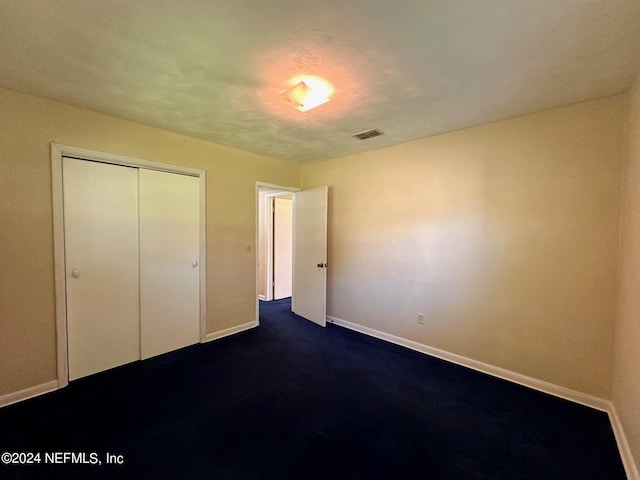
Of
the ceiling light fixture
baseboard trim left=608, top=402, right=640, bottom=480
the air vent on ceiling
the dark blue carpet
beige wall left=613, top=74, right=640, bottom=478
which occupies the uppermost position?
the air vent on ceiling

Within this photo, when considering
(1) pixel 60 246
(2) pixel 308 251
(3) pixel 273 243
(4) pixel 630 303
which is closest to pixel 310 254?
(2) pixel 308 251

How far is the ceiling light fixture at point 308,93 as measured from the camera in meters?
1.94

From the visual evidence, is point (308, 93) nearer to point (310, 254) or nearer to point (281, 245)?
point (310, 254)

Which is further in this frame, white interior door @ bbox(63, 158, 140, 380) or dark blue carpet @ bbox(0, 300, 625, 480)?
white interior door @ bbox(63, 158, 140, 380)

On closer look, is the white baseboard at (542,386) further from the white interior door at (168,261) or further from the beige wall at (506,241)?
the white interior door at (168,261)

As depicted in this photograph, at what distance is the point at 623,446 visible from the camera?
172 cm

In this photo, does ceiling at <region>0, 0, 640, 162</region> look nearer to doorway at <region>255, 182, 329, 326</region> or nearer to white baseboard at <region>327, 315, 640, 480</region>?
doorway at <region>255, 182, 329, 326</region>

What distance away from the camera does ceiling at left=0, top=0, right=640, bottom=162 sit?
130cm

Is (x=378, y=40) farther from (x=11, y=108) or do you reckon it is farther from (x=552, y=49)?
(x=11, y=108)

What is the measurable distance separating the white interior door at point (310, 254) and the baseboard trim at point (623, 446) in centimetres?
289

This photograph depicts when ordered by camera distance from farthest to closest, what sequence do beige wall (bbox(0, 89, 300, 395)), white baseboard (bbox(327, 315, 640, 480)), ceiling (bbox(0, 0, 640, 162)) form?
beige wall (bbox(0, 89, 300, 395))
white baseboard (bbox(327, 315, 640, 480))
ceiling (bbox(0, 0, 640, 162))

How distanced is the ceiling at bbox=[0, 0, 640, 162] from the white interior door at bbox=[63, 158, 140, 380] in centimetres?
69

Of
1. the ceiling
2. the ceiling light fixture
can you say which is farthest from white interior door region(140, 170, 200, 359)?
the ceiling light fixture

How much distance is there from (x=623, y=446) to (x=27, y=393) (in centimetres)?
436
